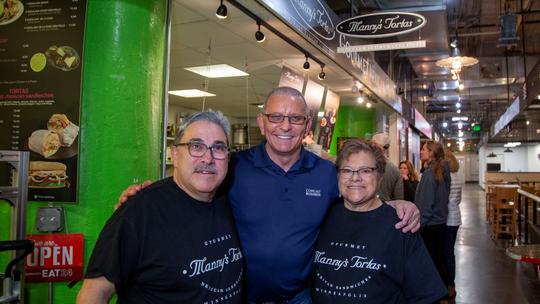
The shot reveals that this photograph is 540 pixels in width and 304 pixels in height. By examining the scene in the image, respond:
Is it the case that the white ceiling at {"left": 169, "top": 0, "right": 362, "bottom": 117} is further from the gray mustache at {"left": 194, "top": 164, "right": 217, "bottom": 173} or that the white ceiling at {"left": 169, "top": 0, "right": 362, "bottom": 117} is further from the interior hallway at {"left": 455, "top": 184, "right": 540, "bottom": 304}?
the interior hallway at {"left": 455, "top": 184, "right": 540, "bottom": 304}

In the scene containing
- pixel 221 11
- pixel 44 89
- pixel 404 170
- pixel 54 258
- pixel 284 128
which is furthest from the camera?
pixel 404 170

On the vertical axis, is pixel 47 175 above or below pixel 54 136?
below

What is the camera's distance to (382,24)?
499 cm

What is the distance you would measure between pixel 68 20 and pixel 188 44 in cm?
230

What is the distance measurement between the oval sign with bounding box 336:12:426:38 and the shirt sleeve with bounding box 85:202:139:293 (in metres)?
4.13

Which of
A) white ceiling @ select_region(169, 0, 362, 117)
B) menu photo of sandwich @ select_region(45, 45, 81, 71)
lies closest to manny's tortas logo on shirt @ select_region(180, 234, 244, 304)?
menu photo of sandwich @ select_region(45, 45, 81, 71)

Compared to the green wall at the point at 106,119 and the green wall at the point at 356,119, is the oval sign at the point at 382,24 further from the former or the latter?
the green wall at the point at 356,119

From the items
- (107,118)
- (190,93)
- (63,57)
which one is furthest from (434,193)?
(190,93)

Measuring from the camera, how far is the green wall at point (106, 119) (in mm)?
2498

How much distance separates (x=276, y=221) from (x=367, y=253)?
0.42 m

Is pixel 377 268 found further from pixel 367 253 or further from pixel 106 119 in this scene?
pixel 106 119

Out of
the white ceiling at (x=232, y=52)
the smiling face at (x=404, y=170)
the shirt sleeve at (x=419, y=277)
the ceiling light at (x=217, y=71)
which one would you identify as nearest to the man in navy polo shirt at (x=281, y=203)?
the shirt sleeve at (x=419, y=277)

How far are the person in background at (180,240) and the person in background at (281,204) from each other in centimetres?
17

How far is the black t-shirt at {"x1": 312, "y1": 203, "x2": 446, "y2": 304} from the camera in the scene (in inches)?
69.4
